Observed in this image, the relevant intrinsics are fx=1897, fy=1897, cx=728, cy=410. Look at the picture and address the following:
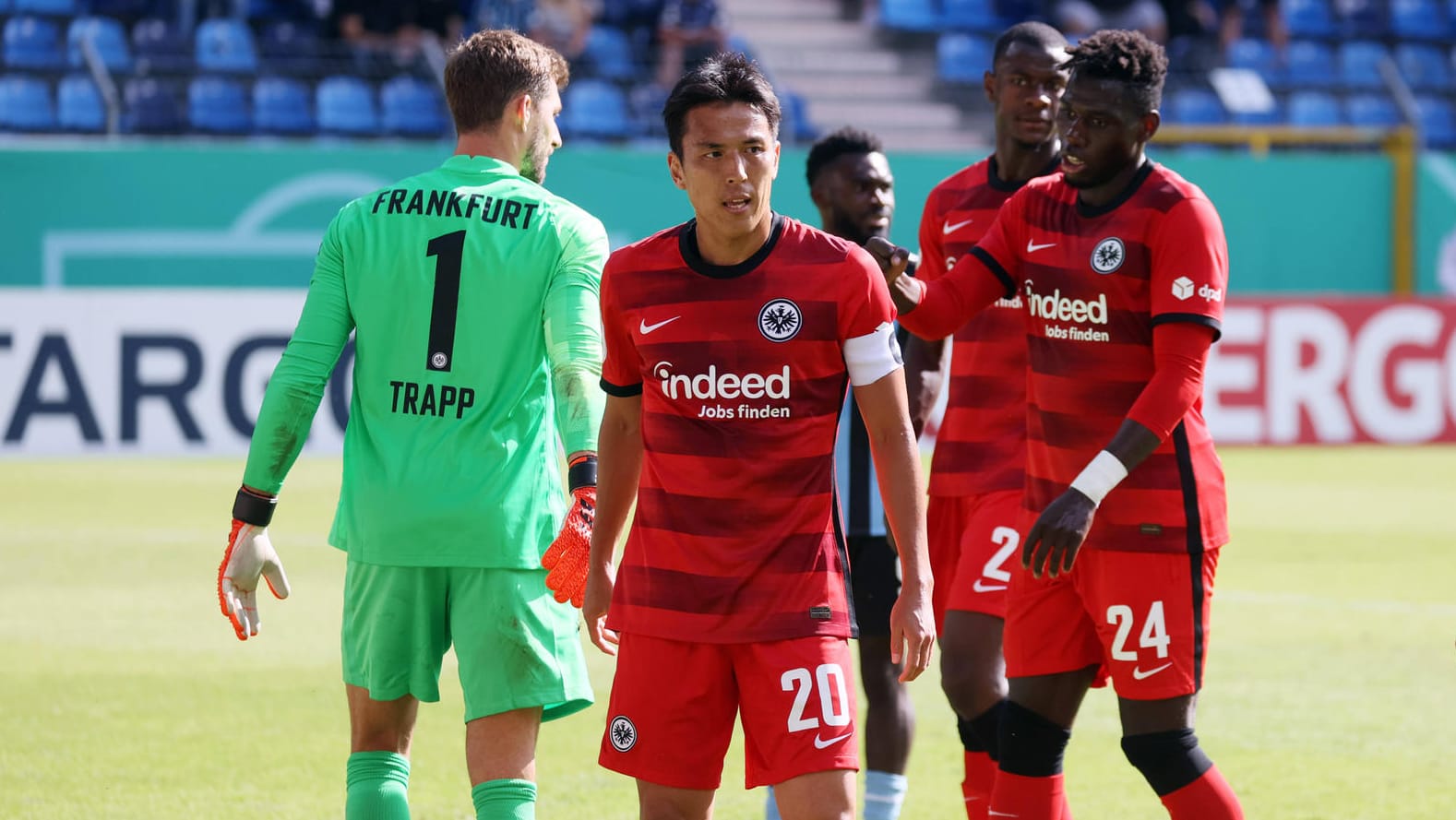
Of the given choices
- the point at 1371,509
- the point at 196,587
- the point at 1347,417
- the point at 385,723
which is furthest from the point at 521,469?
the point at 1347,417

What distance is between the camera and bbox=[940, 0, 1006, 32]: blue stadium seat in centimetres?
2372

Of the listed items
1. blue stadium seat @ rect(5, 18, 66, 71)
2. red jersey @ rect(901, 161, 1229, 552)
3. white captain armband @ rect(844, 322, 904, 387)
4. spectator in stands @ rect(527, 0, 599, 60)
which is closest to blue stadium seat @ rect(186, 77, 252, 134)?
blue stadium seat @ rect(5, 18, 66, 71)

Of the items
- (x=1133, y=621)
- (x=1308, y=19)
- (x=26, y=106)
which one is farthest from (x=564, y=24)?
(x=1133, y=621)

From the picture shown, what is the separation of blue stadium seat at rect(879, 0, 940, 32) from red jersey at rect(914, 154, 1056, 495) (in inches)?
707

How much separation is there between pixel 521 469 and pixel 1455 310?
15403 millimetres

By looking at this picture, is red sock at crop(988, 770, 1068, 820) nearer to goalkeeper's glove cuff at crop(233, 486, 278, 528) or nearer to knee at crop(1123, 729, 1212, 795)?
knee at crop(1123, 729, 1212, 795)

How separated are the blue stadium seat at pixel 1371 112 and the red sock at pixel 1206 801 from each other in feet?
63.5

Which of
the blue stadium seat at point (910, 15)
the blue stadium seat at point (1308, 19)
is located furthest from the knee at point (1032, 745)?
the blue stadium seat at point (1308, 19)

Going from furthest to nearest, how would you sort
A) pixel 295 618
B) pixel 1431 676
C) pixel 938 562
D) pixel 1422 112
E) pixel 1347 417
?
1. pixel 1422 112
2. pixel 1347 417
3. pixel 295 618
4. pixel 1431 676
5. pixel 938 562

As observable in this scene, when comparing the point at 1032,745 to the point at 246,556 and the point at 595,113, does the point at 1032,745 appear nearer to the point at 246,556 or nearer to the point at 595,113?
the point at 246,556

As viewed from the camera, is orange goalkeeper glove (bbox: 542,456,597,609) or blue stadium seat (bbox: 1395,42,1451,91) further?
blue stadium seat (bbox: 1395,42,1451,91)

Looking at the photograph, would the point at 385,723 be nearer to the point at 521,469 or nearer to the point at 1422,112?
the point at 521,469

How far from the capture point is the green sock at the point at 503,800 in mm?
4254

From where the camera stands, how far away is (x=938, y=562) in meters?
5.75
